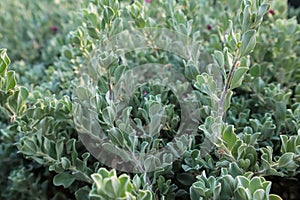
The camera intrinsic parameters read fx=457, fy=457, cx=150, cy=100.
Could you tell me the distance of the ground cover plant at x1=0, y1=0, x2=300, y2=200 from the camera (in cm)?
101

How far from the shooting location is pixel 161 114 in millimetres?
1091

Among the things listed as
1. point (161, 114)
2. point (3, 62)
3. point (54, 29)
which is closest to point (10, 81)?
point (3, 62)

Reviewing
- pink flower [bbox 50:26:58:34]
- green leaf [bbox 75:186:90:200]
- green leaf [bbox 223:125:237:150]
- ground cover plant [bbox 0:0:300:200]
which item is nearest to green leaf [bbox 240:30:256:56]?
ground cover plant [bbox 0:0:300:200]

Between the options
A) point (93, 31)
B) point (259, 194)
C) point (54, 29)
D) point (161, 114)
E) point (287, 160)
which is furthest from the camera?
point (54, 29)

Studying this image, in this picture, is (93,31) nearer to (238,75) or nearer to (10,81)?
(10,81)

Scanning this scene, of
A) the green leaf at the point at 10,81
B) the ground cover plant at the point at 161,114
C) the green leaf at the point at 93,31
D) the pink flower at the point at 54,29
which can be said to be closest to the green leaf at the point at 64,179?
the ground cover plant at the point at 161,114

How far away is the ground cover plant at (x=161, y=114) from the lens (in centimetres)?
101

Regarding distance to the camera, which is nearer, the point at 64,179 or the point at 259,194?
the point at 259,194

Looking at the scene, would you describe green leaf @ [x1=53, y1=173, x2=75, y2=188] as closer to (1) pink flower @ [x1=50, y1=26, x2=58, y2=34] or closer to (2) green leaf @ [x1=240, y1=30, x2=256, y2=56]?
(2) green leaf @ [x1=240, y1=30, x2=256, y2=56]

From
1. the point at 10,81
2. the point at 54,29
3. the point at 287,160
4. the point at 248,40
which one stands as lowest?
the point at 54,29

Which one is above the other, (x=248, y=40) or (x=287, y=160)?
(x=248, y=40)

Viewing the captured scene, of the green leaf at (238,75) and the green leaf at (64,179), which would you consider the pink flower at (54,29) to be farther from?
the green leaf at (238,75)

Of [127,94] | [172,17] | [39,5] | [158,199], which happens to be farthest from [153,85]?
[39,5]

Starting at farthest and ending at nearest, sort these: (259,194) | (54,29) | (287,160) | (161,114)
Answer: (54,29)
(161,114)
(287,160)
(259,194)
